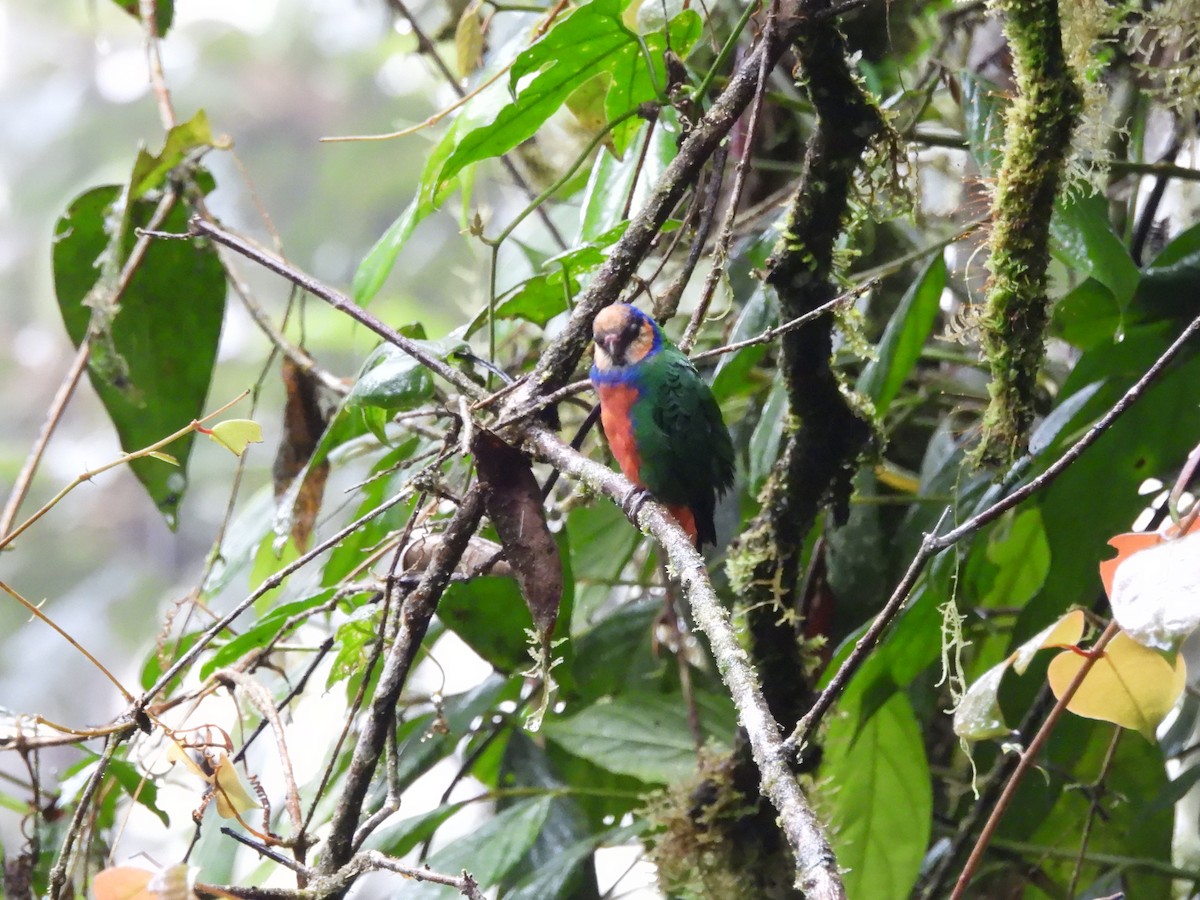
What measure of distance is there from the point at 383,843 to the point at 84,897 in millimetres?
480

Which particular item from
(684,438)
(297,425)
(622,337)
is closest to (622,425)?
(684,438)

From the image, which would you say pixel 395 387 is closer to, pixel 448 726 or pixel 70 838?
pixel 70 838

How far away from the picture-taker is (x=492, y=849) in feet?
6.16

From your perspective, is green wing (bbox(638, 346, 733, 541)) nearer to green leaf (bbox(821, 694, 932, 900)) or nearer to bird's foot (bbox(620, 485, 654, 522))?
green leaf (bbox(821, 694, 932, 900))

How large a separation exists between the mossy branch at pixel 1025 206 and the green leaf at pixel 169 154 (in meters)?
1.54

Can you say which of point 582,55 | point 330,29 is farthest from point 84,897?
point 330,29

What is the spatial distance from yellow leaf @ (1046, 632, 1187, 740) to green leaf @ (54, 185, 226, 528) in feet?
5.51

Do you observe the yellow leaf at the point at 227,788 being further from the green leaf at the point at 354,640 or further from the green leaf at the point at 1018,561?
the green leaf at the point at 1018,561

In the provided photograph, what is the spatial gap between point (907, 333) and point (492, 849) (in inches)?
43.9

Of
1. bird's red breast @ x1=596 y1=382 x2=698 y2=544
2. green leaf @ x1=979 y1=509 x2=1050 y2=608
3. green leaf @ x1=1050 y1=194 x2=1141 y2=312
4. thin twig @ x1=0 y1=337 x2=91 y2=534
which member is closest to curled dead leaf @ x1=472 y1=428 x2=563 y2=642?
bird's red breast @ x1=596 y1=382 x2=698 y2=544

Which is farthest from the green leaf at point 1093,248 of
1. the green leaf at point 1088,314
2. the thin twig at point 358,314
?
the thin twig at point 358,314

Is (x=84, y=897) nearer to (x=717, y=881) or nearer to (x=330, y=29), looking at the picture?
(x=717, y=881)

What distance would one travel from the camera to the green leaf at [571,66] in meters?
1.48

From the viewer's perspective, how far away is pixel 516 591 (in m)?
1.75
